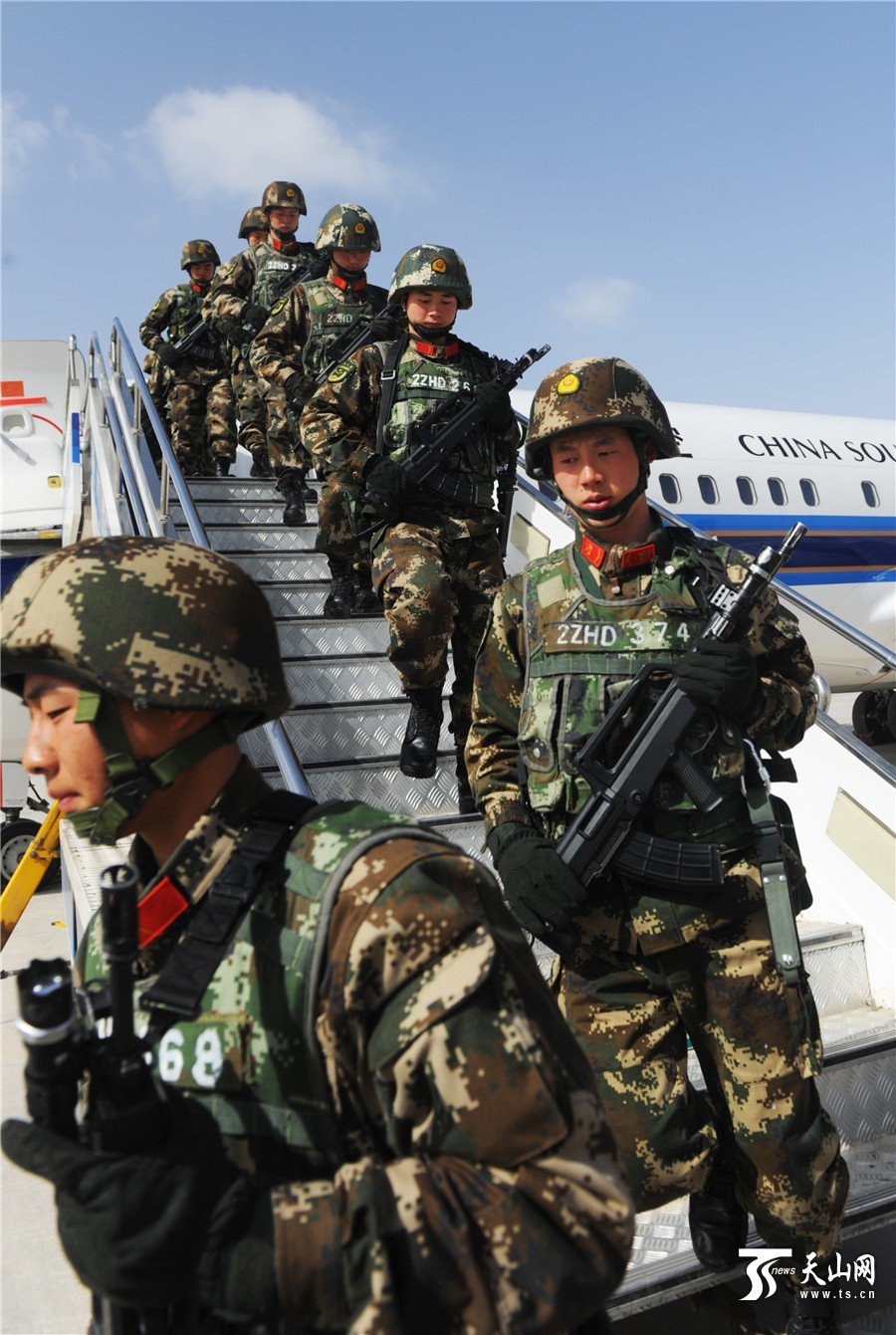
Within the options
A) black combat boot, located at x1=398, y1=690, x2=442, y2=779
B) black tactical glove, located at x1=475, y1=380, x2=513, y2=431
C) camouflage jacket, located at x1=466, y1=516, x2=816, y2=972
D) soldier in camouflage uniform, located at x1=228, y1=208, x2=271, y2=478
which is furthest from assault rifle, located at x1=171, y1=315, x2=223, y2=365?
camouflage jacket, located at x1=466, y1=516, x2=816, y2=972

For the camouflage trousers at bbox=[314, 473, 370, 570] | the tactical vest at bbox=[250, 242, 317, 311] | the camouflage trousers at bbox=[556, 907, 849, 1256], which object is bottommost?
the camouflage trousers at bbox=[556, 907, 849, 1256]

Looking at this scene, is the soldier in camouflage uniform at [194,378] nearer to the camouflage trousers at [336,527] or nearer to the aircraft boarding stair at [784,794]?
the aircraft boarding stair at [784,794]

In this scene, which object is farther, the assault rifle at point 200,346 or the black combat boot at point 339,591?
the assault rifle at point 200,346

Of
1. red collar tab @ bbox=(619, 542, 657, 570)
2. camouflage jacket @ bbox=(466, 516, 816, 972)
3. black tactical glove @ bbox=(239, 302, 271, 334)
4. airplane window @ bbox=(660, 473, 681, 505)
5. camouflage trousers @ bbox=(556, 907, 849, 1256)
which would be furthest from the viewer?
airplane window @ bbox=(660, 473, 681, 505)

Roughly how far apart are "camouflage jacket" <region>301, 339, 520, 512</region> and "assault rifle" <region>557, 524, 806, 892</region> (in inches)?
85.9

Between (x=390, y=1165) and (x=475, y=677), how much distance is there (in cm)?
191

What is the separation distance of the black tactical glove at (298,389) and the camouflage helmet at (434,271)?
7.12 ft

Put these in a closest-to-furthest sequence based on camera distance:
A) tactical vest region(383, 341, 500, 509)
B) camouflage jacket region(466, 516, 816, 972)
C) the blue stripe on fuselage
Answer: camouflage jacket region(466, 516, 816, 972)
tactical vest region(383, 341, 500, 509)
the blue stripe on fuselage

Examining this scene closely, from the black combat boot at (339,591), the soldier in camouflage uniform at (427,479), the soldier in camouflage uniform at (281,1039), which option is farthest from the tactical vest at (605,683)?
the black combat boot at (339,591)

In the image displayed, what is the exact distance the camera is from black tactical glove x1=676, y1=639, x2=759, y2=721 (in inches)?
102

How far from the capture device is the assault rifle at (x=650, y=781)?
2.56m

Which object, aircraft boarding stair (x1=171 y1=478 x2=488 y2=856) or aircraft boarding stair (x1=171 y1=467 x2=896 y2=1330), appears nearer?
aircraft boarding stair (x1=171 y1=467 x2=896 y2=1330)

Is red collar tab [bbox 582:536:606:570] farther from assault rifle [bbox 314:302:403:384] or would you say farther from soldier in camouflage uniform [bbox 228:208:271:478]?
soldier in camouflage uniform [bbox 228:208:271:478]

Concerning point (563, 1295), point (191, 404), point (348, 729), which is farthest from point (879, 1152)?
point (191, 404)
